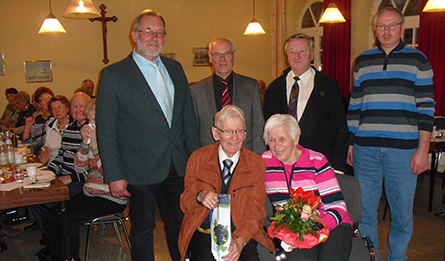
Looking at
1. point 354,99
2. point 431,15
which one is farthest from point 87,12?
point 431,15

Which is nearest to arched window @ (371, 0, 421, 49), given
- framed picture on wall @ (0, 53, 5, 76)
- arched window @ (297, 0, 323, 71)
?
arched window @ (297, 0, 323, 71)

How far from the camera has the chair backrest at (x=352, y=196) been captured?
230 cm

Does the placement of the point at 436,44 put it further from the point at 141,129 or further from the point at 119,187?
the point at 119,187

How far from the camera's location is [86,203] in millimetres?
3016

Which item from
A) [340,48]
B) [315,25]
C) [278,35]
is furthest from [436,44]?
[278,35]

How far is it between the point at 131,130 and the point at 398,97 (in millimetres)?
1879

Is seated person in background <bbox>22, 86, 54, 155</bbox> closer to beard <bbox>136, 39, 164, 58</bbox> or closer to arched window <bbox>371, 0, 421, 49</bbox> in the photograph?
beard <bbox>136, 39, 164, 58</bbox>

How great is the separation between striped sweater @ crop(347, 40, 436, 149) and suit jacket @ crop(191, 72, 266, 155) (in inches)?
32.1

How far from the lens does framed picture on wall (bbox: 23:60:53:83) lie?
24.3ft

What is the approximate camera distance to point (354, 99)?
111 inches

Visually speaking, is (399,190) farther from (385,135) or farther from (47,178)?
(47,178)

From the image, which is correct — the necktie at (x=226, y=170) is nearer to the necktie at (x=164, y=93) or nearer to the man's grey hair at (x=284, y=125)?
the man's grey hair at (x=284, y=125)

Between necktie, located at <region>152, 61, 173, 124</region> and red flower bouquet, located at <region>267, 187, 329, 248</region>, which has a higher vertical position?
necktie, located at <region>152, 61, 173, 124</region>

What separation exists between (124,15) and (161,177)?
6.44 m
